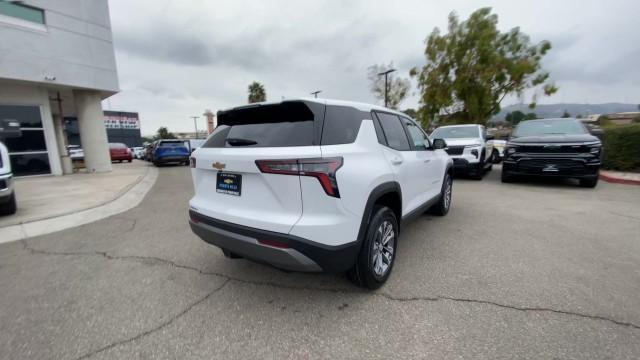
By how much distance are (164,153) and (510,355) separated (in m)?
18.1

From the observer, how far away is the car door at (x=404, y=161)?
2.89m

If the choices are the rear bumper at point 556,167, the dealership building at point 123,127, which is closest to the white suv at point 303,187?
the rear bumper at point 556,167

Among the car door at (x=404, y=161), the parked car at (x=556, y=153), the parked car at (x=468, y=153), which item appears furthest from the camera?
the parked car at (x=468, y=153)

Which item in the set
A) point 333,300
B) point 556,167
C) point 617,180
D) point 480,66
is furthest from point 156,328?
point 480,66

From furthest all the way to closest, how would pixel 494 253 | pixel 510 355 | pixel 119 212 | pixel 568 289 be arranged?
pixel 119 212 < pixel 494 253 < pixel 568 289 < pixel 510 355

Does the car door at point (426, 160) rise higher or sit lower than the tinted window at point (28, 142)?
lower

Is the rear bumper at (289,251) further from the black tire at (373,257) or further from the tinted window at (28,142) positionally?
the tinted window at (28,142)

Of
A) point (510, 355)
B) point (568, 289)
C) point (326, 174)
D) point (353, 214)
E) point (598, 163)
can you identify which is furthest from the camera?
point (598, 163)

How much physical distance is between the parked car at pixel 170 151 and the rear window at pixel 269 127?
51.6ft

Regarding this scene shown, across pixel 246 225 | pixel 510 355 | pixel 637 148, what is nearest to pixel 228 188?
pixel 246 225

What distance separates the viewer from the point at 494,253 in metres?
3.36

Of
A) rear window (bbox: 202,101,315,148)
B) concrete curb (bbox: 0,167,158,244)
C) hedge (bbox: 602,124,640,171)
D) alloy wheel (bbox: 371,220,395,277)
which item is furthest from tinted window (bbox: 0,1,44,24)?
hedge (bbox: 602,124,640,171)

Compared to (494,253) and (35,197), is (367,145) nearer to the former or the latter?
(494,253)

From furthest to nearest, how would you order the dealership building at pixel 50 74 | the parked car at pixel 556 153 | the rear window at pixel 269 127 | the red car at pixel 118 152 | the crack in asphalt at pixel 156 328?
the red car at pixel 118 152 → the dealership building at pixel 50 74 → the parked car at pixel 556 153 → the rear window at pixel 269 127 → the crack in asphalt at pixel 156 328
